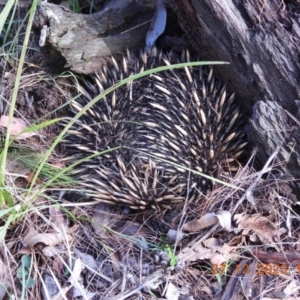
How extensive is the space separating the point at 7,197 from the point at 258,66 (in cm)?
115

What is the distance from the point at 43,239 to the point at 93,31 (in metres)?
1.15

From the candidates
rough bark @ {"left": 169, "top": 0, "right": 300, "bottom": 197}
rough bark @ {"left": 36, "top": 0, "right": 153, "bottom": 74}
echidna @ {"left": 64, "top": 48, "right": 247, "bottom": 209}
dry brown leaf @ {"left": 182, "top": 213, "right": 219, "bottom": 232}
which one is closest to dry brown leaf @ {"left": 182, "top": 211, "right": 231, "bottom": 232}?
dry brown leaf @ {"left": 182, "top": 213, "right": 219, "bottom": 232}

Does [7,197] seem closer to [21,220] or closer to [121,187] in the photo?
[21,220]

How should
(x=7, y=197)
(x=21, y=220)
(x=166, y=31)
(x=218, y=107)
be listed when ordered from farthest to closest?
(x=166, y=31), (x=218, y=107), (x=21, y=220), (x=7, y=197)

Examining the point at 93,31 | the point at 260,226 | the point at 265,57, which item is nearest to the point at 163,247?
the point at 260,226

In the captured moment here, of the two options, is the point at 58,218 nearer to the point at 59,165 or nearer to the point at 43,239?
the point at 43,239

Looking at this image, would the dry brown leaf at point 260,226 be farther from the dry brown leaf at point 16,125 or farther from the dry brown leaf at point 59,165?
the dry brown leaf at point 16,125

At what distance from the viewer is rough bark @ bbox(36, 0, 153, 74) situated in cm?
256

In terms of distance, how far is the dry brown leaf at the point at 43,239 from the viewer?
2.02m

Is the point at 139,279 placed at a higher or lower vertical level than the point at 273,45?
lower

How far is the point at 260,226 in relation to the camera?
2.14 metres

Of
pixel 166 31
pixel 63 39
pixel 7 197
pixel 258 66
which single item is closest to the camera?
pixel 7 197

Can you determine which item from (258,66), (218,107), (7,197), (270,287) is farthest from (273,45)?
(7,197)

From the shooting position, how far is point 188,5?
2.35 m
